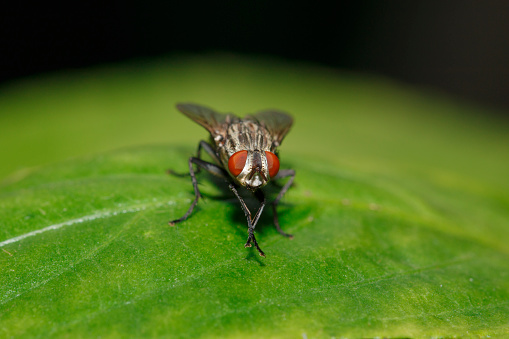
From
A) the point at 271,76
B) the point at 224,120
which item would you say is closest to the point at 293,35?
the point at 271,76

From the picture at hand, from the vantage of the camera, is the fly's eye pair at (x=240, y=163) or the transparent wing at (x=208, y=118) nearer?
the fly's eye pair at (x=240, y=163)

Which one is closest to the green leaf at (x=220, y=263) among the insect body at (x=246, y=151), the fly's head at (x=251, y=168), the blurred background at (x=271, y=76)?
the insect body at (x=246, y=151)

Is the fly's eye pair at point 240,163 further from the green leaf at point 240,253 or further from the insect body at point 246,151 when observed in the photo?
the green leaf at point 240,253

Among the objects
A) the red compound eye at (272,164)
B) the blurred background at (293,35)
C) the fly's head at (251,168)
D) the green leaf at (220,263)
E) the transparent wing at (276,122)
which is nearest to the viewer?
the green leaf at (220,263)

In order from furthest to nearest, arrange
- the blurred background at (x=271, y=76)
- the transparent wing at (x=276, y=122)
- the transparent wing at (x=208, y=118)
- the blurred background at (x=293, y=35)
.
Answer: the blurred background at (x=293, y=35)
the blurred background at (x=271, y=76)
the transparent wing at (x=276, y=122)
the transparent wing at (x=208, y=118)

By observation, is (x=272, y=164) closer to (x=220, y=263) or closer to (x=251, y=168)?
(x=251, y=168)

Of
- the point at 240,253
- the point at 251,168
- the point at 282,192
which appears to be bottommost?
the point at 240,253

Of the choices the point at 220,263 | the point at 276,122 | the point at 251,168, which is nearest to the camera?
the point at 220,263

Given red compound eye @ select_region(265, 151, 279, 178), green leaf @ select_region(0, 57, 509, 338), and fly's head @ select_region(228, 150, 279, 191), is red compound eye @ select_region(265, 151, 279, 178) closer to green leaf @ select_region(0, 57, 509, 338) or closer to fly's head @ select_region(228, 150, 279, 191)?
fly's head @ select_region(228, 150, 279, 191)
